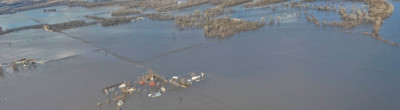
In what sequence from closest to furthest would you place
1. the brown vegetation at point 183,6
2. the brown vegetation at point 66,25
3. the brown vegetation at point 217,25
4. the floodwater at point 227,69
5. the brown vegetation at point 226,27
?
1. the floodwater at point 227,69
2. the brown vegetation at point 226,27
3. the brown vegetation at point 217,25
4. the brown vegetation at point 66,25
5. the brown vegetation at point 183,6

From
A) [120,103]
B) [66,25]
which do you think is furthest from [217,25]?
[66,25]

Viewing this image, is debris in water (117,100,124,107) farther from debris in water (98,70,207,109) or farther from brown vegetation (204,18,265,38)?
brown vegetation (204,18,265,38)

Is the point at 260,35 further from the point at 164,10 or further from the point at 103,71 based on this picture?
the point at 164,10

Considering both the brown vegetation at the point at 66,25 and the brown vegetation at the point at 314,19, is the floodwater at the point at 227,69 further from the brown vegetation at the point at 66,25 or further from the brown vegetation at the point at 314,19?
the brown vegetation at the point at 66,25

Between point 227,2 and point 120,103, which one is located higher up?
point 227,2

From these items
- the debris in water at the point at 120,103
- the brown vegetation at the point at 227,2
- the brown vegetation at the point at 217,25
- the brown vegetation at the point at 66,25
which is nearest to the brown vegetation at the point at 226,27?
the brown vegetation at the point at 217,25

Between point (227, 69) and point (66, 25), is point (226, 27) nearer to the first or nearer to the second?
point (227, 69)

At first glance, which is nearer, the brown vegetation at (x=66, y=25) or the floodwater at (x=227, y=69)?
the floodwater at (x=227, y=69)

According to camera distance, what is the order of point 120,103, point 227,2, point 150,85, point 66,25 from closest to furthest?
point 120,103 → point 150,85 → point 66,25 → point 227,2

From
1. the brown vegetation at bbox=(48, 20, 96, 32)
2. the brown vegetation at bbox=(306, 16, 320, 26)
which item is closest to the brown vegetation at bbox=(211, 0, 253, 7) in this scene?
the brown vegetation at bbox=(306, 16, 320, 26)
